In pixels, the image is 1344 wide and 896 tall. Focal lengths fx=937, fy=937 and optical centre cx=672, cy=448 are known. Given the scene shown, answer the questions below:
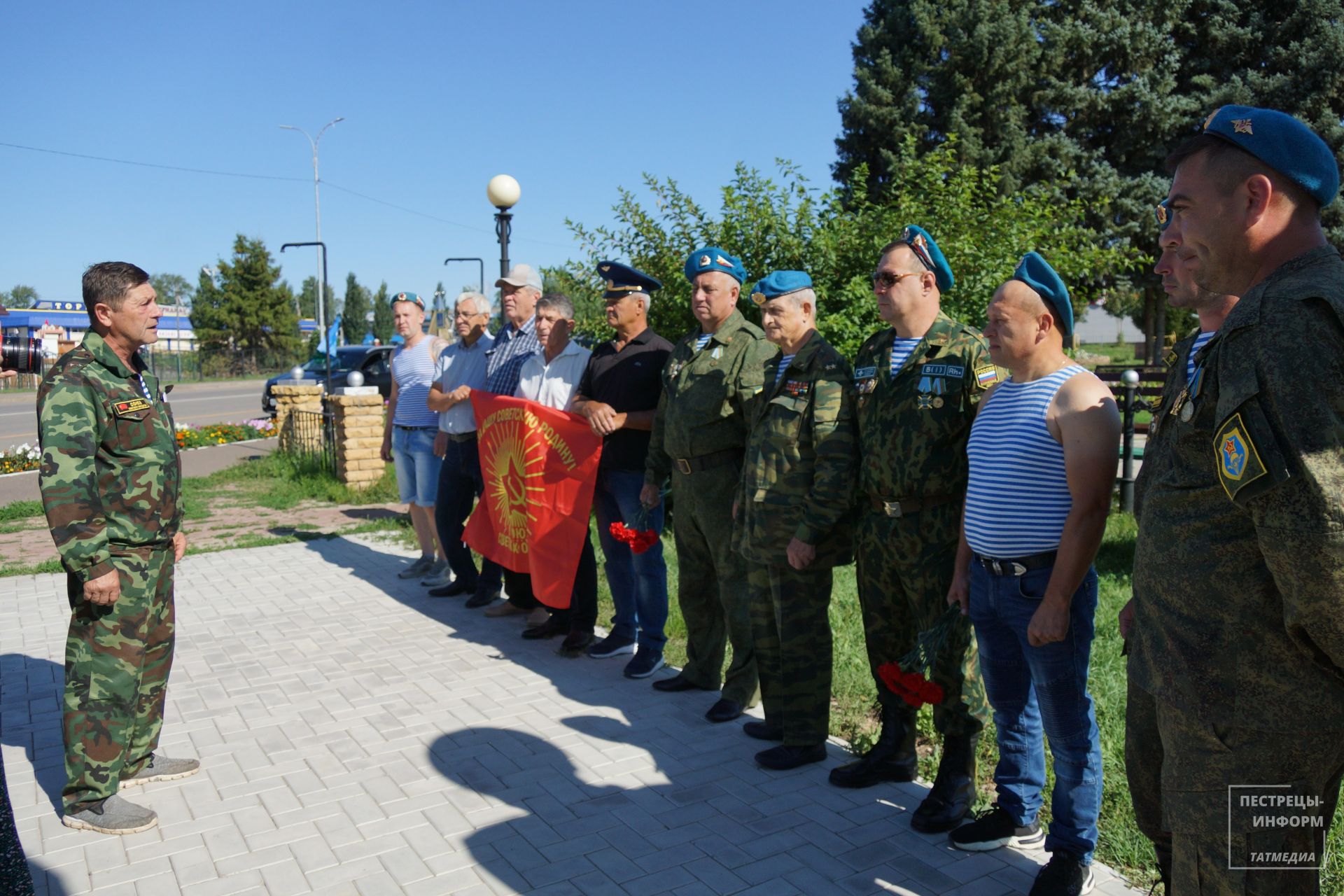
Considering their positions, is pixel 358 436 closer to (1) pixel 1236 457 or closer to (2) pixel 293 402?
(2) pixel 293 402

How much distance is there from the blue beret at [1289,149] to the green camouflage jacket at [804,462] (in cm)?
215

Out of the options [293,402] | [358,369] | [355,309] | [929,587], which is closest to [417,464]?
[929,587]

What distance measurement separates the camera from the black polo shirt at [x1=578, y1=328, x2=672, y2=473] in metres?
5.43

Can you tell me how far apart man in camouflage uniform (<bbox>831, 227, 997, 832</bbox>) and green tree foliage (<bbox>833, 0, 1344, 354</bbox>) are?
1911cm

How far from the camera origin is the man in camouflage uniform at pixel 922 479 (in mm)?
3473

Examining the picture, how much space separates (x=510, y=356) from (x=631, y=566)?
178 centimetres

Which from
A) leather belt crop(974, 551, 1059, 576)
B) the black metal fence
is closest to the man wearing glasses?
leather belt crop(974, 551, 1059, 576)

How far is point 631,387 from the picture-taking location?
543cm

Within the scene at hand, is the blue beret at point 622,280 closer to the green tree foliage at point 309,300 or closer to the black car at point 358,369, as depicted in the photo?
the black car at point 358,369

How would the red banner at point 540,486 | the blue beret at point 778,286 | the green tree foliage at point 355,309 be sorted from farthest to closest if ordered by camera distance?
1. the green tree foliage at point 355,309
2. the red banner at point 540,486
3. the blue beret at point 778,286

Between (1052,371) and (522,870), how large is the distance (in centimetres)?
251

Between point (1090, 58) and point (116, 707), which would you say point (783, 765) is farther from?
point (1090, 58)

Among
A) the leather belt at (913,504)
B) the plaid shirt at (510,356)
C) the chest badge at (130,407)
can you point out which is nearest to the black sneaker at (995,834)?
the leather belt at (913,504)

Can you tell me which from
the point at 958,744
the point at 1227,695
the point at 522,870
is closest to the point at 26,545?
the point at 522,870
